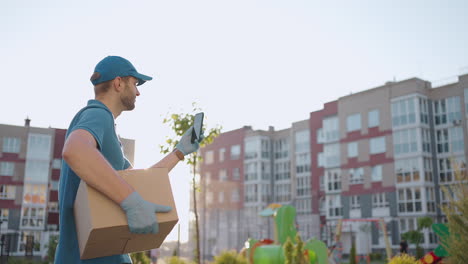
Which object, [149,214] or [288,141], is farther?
[288,141]

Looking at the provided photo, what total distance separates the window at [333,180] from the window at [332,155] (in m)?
0.67

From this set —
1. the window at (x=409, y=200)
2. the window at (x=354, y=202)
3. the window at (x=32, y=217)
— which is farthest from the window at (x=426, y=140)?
the window at (x=32, y=217)

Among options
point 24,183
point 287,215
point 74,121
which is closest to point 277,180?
point 24,183

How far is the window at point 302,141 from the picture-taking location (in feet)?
178

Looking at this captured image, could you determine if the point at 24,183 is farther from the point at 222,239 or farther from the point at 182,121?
the point at 182,121

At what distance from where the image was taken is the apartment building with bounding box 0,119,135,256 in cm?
4716

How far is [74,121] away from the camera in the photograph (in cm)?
240

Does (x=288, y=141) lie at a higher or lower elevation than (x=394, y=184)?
higher

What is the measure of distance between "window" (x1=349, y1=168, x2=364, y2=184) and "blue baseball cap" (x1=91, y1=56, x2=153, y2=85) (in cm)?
4313

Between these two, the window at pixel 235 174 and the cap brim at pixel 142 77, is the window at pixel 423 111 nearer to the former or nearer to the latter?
the window at pixel 235 174

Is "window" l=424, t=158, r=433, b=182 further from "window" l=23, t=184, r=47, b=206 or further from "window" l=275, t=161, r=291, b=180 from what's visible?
"window" l=23, t=184, r=47, b=206

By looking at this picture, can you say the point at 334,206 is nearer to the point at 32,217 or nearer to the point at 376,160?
the point at 376,160

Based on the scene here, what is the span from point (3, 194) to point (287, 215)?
128 ft

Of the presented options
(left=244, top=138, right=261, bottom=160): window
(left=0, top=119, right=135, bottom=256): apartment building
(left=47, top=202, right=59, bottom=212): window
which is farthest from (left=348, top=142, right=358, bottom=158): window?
(left=47, top=202, right=59, bottom=212): window
